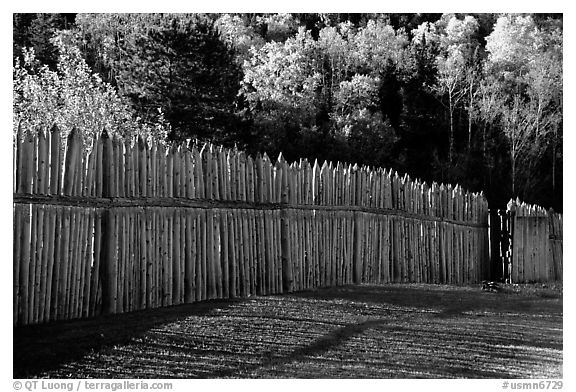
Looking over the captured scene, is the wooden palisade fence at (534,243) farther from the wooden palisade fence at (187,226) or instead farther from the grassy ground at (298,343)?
the grassy ground at (298,343)

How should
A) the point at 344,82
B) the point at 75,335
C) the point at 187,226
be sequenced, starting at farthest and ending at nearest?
1. the point at 344,82
2. the point at 187,226
3. the point at 75,335

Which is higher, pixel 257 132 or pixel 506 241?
pixel 257 132

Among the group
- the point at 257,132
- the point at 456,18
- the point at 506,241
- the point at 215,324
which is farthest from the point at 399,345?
the point at 506,241

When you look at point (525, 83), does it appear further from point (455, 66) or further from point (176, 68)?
point (176, 68)

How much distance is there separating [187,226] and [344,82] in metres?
3.63

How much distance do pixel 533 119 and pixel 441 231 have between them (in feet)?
8.25

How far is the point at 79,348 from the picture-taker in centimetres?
780

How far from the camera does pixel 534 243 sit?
639 inches

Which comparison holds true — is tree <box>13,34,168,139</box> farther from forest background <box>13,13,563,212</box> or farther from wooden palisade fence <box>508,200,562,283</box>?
wooden palisade fence <box>508,200,562,283</box>

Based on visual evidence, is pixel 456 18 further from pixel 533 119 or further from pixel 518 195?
pixel 518 195

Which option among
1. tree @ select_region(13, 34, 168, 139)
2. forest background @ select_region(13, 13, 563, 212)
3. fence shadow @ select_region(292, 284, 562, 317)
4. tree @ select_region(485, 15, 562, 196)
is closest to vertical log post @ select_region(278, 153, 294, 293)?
fence shadow @ select_region(292, 284, 562, 317)

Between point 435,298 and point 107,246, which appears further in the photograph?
point 435,298

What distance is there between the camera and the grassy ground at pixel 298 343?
761cm

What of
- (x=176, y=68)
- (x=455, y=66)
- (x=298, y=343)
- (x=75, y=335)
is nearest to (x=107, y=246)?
(x=75, y=335)
